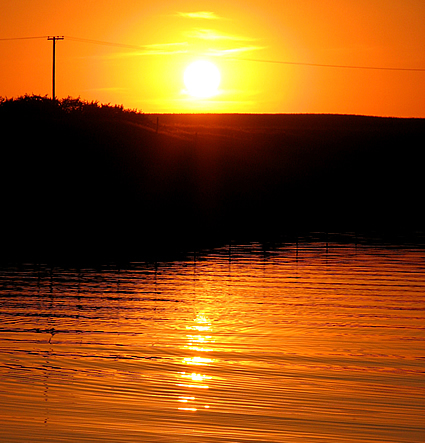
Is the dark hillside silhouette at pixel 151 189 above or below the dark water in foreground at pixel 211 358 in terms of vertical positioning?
above

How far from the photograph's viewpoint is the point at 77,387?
11.6m

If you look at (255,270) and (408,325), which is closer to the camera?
(408,325)

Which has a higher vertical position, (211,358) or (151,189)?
(151,189)

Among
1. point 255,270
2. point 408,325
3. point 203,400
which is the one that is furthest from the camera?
point 255,270

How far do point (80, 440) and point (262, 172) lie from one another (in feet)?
184

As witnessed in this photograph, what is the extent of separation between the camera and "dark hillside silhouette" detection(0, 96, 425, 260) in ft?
129

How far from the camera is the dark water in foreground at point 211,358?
9.93 meters

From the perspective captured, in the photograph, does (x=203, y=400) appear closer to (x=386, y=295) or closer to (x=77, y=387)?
(x=77, y=387)

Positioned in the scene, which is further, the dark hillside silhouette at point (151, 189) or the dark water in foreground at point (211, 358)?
the dark hillside silhouette at point (151, 189)

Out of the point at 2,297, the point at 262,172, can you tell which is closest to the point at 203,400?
the point at 2,297

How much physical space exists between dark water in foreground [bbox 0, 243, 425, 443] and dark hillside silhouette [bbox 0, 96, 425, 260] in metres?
9.46

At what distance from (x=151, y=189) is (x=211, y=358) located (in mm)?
37252

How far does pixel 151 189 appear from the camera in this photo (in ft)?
165

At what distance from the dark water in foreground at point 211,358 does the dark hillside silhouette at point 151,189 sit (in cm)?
946
